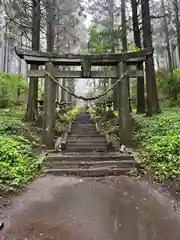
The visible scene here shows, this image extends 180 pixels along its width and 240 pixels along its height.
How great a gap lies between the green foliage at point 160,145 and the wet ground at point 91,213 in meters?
0.83

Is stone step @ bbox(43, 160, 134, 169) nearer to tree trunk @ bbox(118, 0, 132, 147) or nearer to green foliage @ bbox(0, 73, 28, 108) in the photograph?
tree trunk @ bbox(118, 0, 132, 147)

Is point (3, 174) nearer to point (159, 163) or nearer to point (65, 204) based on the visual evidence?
point (65, 204)

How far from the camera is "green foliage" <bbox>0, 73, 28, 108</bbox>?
14718mm

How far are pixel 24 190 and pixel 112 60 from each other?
593 centimetres

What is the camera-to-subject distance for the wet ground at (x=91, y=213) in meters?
Result: 3.43

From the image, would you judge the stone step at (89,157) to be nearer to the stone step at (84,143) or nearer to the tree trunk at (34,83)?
the stone step at (84,143)

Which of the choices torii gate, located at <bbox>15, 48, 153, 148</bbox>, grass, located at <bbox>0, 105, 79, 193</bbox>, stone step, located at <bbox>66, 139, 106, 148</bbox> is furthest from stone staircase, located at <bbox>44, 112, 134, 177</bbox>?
torii gate, located at <bbox>15, 48, 153, 148</bbox>

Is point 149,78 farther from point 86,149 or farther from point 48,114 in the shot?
point 48,114

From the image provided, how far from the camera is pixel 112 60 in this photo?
336 inches

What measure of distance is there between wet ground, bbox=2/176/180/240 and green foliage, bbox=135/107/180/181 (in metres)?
0.83

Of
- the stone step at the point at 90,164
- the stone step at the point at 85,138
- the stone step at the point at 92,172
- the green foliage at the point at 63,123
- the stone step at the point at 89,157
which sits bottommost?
the stone step at the point at 92,172

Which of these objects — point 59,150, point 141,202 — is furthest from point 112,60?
point 141,202

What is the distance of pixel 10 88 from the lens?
52.0ft

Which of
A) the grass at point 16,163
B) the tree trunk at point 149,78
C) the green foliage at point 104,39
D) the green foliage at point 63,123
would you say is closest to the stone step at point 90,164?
the grass at point 16,163
